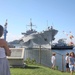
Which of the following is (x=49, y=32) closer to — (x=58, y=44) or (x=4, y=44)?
(x=58, y=44)

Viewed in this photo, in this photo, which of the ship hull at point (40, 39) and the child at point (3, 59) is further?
the ship hull at point (40, 39)

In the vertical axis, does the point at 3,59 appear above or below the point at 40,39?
below

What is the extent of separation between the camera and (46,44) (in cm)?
11681

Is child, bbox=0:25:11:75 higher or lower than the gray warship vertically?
lower

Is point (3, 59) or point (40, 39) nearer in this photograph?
point (3, 59)

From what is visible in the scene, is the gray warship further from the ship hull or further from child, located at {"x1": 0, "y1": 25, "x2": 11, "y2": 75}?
child, located at {"x1": 0, "y1": 25, "x2": 11, "y2": 75}

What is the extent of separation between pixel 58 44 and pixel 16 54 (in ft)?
378

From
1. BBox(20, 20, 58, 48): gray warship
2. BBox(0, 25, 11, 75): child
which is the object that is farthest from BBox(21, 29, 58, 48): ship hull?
BBox(0, 25, 11, 75): child

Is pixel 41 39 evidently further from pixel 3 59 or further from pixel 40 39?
pixel 3 59

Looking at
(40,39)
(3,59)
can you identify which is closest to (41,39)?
(40,39)

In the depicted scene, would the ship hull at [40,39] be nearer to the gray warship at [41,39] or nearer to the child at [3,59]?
the gray warship at [41,39]

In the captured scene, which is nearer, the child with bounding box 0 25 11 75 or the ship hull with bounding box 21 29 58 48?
the child with bounding box 0 25 11 75

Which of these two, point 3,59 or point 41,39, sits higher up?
point 41,39

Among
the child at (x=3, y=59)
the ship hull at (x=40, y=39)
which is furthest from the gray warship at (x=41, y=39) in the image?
the child at (x=3, y=59)
